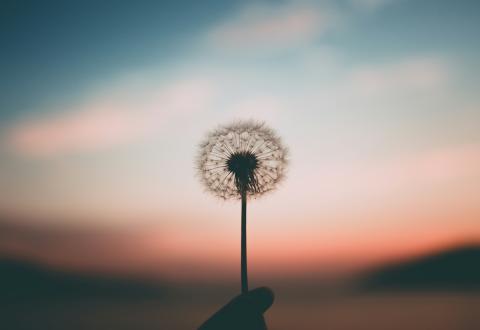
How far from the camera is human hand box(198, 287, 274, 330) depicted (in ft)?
46.4

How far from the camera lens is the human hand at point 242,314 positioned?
14.1 metres

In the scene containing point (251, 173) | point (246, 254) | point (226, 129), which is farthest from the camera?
point (226, 129)

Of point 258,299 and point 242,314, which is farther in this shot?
point 258,299

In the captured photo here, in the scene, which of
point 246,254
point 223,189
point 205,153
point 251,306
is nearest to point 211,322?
point 251,306

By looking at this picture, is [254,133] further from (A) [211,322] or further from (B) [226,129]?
(A) [211,322]

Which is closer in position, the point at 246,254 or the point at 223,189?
the point at 246,254

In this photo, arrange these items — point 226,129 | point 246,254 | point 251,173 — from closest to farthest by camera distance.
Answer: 1. point 246,254
2. point 251,173
3. point 226,129

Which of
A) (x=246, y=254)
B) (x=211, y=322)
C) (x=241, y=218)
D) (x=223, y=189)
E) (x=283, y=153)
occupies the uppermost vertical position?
(x=283, y=153)

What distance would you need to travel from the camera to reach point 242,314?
46.5 ft

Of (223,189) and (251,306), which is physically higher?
(223,189)

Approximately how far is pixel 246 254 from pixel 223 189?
11.6 feet

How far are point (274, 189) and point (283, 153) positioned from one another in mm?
1789

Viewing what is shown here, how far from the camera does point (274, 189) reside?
16.7 metres

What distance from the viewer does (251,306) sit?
1419 centimetres
